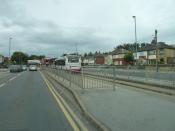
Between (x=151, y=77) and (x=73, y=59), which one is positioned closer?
(x=151, y=77)

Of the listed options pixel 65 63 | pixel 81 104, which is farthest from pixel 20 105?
pixel 65 63

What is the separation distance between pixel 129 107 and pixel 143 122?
3086 millimetres

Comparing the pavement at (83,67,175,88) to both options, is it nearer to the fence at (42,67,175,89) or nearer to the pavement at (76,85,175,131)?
the fence at (42,67,175,89)

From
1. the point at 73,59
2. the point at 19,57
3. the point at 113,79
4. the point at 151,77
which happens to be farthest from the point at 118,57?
the point at 113,79

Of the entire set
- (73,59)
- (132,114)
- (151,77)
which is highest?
(73,59)

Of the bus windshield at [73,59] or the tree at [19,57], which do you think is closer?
the bus windshield at [73,59]

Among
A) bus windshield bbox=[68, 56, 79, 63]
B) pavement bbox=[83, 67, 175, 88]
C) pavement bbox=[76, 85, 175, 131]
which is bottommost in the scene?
pavement bbox=[76, 85, 175, 131]

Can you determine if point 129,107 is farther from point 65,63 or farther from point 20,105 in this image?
point 65,63

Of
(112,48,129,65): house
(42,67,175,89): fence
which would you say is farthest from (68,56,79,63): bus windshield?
(112,48,129,65): house

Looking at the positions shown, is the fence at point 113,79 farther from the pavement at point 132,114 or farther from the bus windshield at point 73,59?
the bus windshield at point 73,59

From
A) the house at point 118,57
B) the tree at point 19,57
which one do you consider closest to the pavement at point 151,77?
the house at point 118,57

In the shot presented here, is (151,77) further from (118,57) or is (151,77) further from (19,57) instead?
(19,57)

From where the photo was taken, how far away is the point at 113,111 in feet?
39.0

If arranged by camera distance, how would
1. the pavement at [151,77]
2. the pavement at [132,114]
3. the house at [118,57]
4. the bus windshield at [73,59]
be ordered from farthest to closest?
1. the house at [118,57]
2. the bus windshield at [73,59]
3. the pavement at [151,77]
4. the pavement at [132,114]
